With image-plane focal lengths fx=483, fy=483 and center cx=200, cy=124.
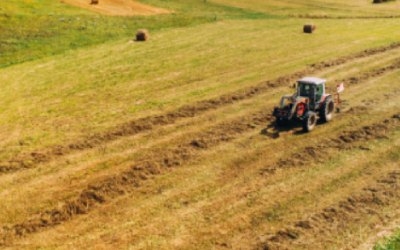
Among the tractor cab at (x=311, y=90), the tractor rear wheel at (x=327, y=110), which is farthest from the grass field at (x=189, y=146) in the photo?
the tractor cab at (x=311, y=90)

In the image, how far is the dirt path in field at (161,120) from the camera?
15.6 meters

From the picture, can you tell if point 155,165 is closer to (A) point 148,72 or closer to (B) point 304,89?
(B) point 304,89

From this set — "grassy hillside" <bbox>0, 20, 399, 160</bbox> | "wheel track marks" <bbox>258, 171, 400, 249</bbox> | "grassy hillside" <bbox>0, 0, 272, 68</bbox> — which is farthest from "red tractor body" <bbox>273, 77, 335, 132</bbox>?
"grassy hillside" <bbox>0, 0, 272, 68</bbox>

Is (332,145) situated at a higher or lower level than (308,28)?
lower

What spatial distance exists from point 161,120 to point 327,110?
6.33 metres

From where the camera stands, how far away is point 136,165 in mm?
15016

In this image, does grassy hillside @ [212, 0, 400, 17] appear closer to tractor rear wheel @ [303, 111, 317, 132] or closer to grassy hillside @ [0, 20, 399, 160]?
grassy hillside @ [0, 20, 399, 160]

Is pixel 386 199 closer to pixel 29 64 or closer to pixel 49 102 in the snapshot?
pixel 49 102

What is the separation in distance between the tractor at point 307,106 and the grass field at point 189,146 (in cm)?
49

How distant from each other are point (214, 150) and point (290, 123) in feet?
12.1

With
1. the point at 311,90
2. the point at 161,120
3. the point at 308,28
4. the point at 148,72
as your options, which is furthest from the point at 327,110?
the point at 308,28

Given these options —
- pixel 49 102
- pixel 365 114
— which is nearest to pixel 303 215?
pixel 365 114

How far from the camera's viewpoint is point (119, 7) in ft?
147

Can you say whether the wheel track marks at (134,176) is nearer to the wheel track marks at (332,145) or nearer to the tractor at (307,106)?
the tractor at (307,106)
